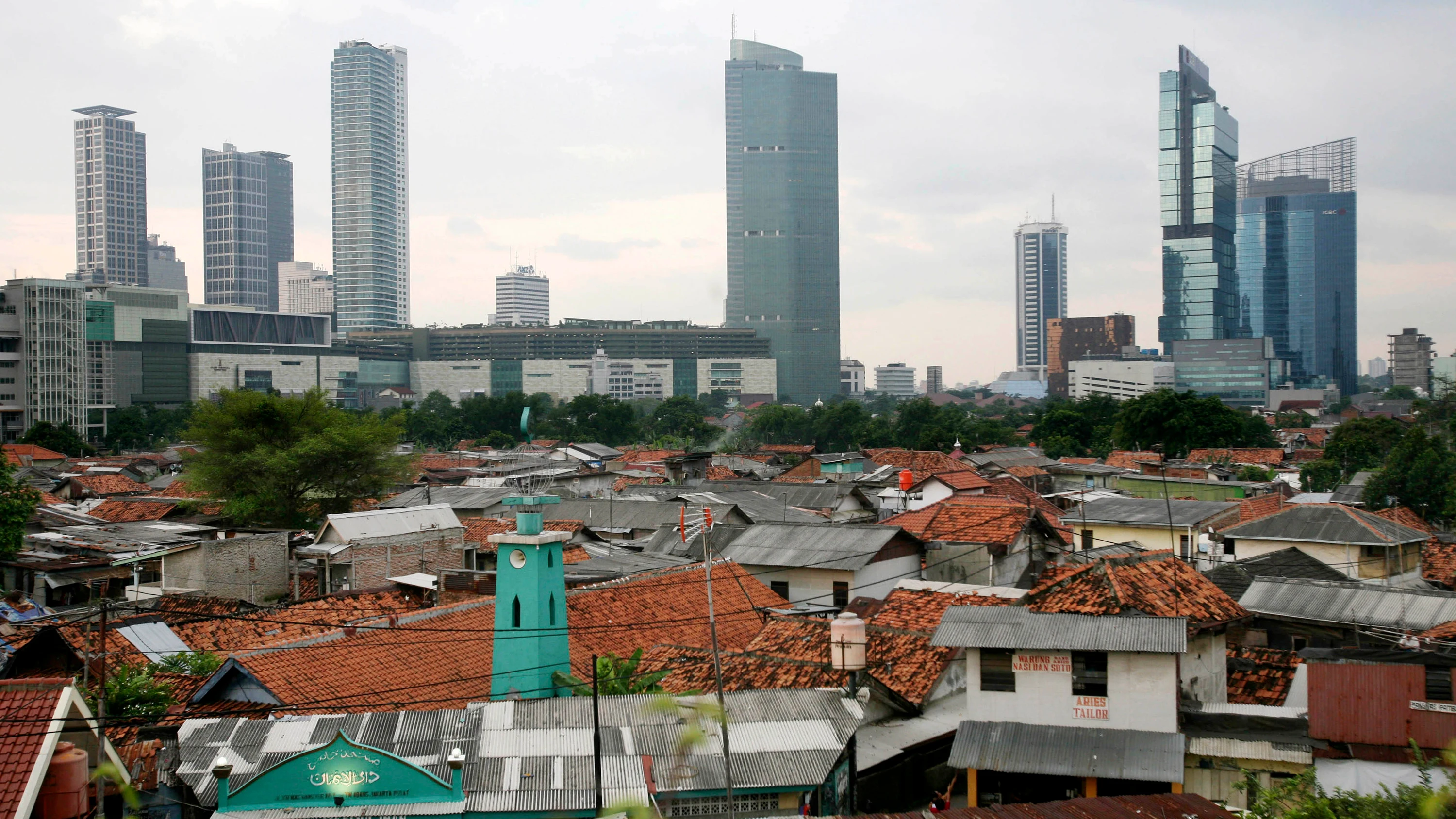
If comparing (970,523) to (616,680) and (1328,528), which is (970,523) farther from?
(616,680)

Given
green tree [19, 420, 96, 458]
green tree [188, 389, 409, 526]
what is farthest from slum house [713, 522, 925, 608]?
green tree [19, 420, 96, 458]

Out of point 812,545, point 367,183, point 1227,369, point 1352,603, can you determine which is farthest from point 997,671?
point 367,183

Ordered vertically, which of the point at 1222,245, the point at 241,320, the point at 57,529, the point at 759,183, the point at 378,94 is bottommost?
the point at 57,529

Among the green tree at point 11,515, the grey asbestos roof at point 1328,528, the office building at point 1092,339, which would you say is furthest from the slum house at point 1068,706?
the office building at point 1092,339

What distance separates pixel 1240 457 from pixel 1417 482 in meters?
24.9

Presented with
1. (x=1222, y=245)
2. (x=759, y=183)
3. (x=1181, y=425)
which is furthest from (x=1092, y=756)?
(x=759, y=183)

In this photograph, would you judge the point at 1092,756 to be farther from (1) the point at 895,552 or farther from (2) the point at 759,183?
(2) the point at 759,183

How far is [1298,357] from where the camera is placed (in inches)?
7254

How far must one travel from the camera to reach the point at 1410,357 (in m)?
149

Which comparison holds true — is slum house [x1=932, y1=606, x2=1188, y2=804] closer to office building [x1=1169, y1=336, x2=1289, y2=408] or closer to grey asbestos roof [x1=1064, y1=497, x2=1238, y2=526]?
grey asbestos roof [x1=1064, y1=497, x2=1238, y2=526]

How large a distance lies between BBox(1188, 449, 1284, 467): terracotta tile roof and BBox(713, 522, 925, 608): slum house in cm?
3714

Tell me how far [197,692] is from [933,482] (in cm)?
2309

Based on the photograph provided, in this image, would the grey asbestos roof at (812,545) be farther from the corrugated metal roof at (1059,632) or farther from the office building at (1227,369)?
the office building at (1227,369)

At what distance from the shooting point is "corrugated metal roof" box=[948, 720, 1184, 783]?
10547 mm
